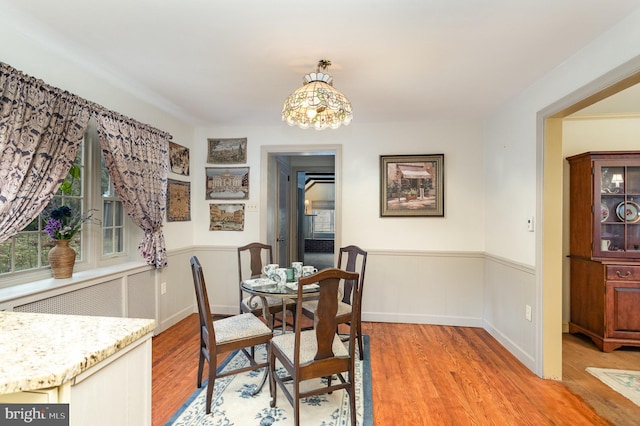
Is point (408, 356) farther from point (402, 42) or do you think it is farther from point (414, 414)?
point (402, 42)

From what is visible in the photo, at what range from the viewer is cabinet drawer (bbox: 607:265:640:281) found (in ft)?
9.85

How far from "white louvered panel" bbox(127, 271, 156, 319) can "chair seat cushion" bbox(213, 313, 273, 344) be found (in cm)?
116

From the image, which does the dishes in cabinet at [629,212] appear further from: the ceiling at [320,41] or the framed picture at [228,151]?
the framed picture at [228,151]

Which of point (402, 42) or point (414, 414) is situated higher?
point (402, 42)

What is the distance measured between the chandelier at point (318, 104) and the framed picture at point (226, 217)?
2124 millimetres

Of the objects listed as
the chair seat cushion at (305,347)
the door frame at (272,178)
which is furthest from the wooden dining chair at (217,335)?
the door frame at (272,178)

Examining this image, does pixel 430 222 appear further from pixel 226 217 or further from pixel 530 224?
pixel 226 217

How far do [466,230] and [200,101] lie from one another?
3.35m

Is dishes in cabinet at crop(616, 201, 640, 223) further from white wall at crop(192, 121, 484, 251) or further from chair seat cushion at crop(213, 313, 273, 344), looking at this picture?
chair seat cushion at crop(213, 313, 273, 344)

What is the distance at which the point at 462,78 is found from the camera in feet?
8.70

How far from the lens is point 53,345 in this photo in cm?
104

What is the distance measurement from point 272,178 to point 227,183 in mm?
607

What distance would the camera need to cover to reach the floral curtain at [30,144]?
180cm

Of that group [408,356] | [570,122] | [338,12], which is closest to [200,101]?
[338,12]
